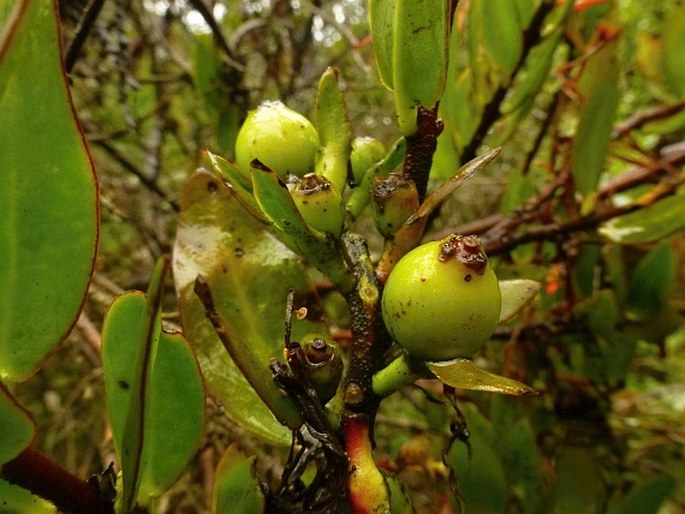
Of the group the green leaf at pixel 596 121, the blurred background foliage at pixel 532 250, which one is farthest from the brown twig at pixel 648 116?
the green leaf at pixel 596 121

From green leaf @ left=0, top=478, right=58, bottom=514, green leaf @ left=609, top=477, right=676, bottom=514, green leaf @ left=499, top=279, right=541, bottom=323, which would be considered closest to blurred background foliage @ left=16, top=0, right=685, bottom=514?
green leaf @ left=609, top=477, right=676, bottom=514

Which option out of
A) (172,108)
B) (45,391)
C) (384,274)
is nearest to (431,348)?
(384,274)

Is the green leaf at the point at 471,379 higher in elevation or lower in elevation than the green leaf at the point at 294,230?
lower

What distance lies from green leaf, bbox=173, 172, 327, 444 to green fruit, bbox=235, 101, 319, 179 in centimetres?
4

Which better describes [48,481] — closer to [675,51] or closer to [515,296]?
[515,296]

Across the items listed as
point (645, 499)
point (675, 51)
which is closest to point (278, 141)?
point (645, 499)

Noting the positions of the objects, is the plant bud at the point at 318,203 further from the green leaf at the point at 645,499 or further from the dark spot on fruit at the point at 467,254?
the green leaf at the point at 645,499

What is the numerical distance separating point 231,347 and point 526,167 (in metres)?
0.85

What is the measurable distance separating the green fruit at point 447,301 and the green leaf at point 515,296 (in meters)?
0.12

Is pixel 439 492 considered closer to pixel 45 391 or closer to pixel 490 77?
pixel 490 77

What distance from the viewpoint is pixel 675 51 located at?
1074 millimetres

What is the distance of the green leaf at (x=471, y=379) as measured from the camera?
1.14 feet

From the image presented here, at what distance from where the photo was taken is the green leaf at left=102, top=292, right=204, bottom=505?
0.37m

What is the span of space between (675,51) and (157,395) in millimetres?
988
